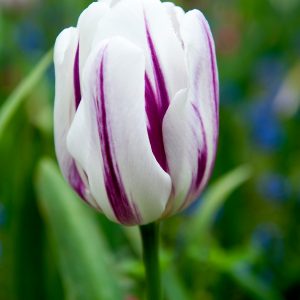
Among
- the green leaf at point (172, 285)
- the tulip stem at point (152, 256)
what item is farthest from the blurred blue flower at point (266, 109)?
the tulip stem at point (152, 256)

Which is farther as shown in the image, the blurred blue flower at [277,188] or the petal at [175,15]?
the blurred blue flower at [277,188]

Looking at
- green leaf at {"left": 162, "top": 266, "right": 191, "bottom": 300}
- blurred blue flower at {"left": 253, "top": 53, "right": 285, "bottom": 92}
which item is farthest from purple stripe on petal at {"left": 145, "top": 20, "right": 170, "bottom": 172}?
blurred blue flower at {"left": 253, "top": 53, "right": 285, "bottom": 92}

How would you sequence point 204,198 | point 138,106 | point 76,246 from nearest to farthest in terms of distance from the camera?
point 138,106, point 76,246, point 204,198

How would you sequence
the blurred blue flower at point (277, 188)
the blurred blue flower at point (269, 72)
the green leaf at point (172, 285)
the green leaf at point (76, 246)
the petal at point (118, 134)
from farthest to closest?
the blurred blue flower at point (269, 72) < the blurred blue flower at point (277, 188) < the green leaf at point (172, 285) < the green leaf at point (76, 246) < the petal at point (118, 134)

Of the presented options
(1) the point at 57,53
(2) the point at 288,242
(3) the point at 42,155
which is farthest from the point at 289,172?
(1) the point at 57,53

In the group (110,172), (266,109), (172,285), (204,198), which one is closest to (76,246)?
(172,285)

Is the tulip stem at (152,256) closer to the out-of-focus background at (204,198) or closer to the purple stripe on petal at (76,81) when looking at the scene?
the purple stripe on petal at (76,81)

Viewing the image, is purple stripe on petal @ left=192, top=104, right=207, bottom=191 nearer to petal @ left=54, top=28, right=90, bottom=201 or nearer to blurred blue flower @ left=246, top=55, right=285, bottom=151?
petal @ left=54, top=28, right=90, bottom=201

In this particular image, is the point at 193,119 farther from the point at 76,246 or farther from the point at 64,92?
the point at 76,246
